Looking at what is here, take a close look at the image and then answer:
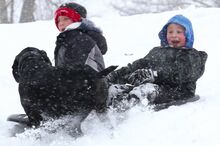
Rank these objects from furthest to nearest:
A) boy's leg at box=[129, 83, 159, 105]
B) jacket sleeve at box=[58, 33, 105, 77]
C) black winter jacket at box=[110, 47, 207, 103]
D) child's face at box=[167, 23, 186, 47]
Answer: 1. child's face at box=[167, 23, 186, 47]
2. black winter jacket at box=[110, 47, 207, 103]
3. boy's leg at box=[129, 83, 159, 105]
4. jacket sleeve at box=[58, 33, 105, 77]

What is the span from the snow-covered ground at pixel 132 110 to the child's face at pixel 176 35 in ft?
2.07

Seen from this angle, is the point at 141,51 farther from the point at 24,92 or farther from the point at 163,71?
the point at 24,92

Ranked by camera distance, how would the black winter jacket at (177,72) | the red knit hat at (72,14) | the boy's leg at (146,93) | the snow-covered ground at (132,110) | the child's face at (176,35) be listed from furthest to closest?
the child's face at (176,35)
the black winter jacket at (177,72)
the red knit hat at (72,14)
the boy's leg at (146,93)
the snow-covered ground at (132,110)

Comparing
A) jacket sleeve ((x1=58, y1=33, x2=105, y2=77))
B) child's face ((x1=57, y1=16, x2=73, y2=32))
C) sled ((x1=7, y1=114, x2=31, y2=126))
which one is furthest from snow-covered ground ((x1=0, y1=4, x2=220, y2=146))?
child's face ((x1=57, y1=16, x2=73, y2=32))

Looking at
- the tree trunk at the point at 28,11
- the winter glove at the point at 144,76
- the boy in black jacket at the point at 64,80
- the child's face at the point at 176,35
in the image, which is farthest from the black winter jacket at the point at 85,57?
the tree trunk at the point at 28,11

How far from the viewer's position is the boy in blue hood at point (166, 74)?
458cm

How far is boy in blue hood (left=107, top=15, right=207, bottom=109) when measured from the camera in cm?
Answer: 458

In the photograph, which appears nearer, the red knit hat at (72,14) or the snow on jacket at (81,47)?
the snow on jacket at (81,47)

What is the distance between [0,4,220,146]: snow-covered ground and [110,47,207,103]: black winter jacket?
0.20 meters

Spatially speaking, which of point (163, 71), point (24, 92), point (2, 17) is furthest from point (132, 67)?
point (2, 17)

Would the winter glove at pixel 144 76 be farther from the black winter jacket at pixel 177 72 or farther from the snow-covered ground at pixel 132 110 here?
the snow-covered ground at pixel 132 110

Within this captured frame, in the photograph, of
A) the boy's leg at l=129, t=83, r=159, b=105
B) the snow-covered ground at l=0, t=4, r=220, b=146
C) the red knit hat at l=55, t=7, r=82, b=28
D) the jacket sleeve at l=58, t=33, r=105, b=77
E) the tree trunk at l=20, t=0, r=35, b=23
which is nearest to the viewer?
the snow-covered ground at l=0, t=4, r=220, b=146

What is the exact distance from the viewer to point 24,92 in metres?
3.89

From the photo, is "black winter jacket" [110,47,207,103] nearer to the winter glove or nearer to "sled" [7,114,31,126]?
the winter glove
